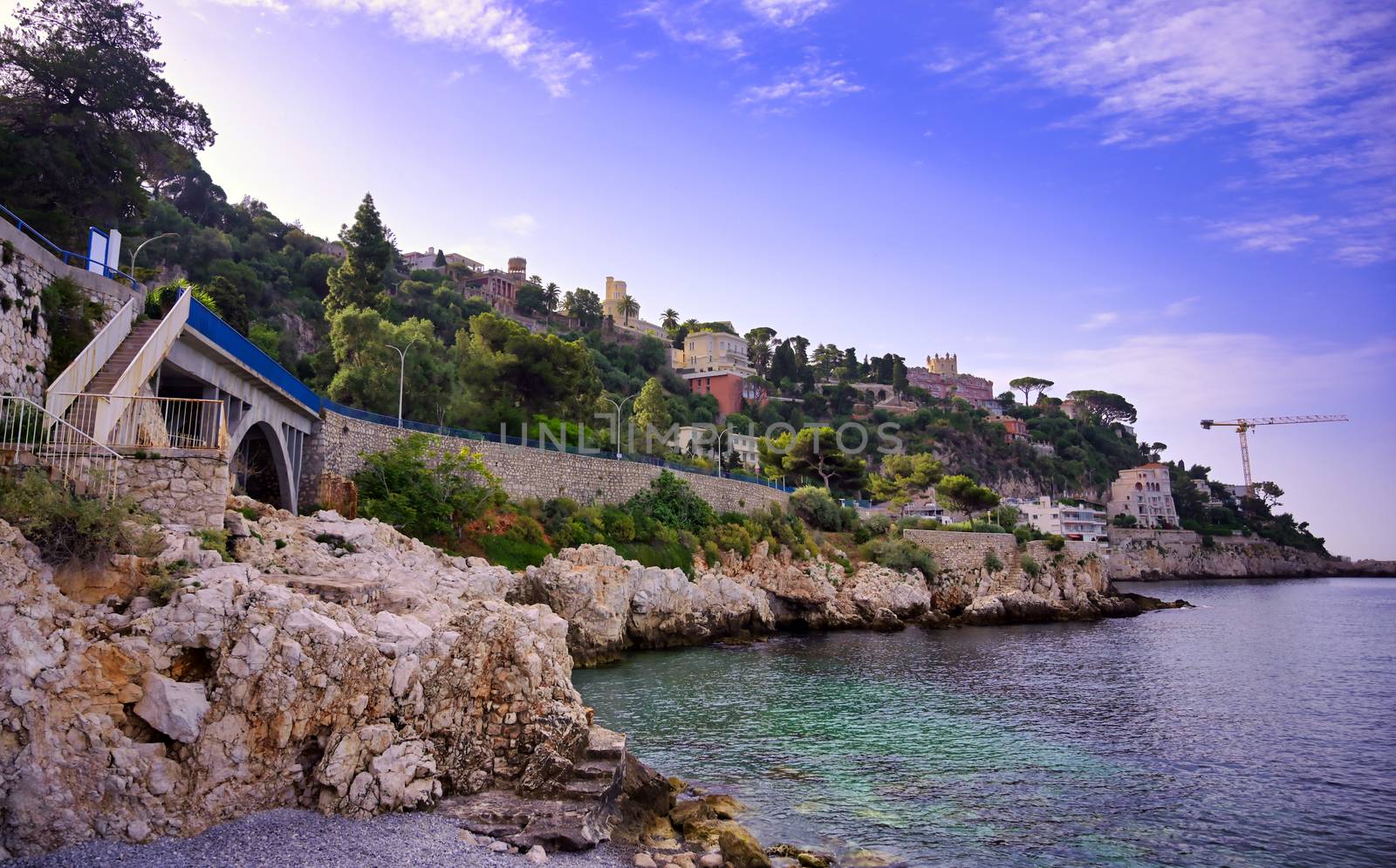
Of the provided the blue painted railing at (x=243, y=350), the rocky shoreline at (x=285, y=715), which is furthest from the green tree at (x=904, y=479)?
the rocky shoreline at (x=285, y=715)

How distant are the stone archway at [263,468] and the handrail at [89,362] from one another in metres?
8.34

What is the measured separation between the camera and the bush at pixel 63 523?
11688 mm

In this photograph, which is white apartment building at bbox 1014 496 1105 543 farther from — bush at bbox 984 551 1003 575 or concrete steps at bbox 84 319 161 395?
concrete steps at bbox 84 319 161 395

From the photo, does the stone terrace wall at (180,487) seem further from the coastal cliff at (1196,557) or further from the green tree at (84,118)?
the coastal cliff at (1196,557)

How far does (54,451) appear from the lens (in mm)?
14031

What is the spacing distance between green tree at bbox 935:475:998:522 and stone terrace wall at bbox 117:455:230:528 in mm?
71371

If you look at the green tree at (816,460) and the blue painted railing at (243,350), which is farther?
the green tree at (816,460)

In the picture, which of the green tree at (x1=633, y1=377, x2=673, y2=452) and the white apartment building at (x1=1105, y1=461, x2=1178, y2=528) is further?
the white apartment building at (x1=1105, y1=461, x2=1178, y2=528)

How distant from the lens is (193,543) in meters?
13.4

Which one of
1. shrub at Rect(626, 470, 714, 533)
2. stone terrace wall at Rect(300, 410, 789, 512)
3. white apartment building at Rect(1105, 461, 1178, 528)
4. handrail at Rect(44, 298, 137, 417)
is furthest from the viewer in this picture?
white apartment building at Rect(1105, 461, 1178, 528)

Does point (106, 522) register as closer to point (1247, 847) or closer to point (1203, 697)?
point (1247, 847)

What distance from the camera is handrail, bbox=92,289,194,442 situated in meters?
15.6

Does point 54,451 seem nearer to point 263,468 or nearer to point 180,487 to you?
point 180,487

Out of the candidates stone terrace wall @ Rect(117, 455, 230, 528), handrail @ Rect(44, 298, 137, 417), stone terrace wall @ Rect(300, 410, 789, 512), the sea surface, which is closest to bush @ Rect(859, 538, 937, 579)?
stone terrace wall @ Rect(300, 410, 789, 512)
